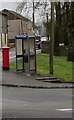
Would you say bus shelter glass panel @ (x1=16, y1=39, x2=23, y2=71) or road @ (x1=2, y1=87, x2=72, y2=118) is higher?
bus shelter glass panel @ (x1=16, y1=39, x2=23, y2=71)

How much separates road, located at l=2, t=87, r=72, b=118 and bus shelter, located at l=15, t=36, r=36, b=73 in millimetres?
6195

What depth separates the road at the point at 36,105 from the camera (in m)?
7.52

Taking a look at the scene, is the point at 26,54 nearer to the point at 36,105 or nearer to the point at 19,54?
the point at 19,54

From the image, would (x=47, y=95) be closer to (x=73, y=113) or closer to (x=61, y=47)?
(x=73, y=113)

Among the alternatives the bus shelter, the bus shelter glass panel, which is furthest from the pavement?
the bus shelter glass panel

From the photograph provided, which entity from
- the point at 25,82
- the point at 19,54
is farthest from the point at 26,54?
the point at 25,82

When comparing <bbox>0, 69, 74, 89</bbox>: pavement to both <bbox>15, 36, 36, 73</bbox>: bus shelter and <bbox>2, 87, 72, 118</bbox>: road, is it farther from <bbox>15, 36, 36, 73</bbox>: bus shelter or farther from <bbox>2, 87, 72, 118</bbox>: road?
<bbox>15, 36, 36, 73</bbox>: bus shelter

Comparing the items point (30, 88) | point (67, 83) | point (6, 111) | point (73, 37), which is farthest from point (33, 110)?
point (73, 37)

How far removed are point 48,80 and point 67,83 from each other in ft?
2.93

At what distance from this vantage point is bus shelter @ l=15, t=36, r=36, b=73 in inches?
701

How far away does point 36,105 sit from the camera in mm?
8820

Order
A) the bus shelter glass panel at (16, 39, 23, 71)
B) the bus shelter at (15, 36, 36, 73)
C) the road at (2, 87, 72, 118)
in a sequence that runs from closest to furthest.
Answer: the road at (2, 87, 72, 118), the bus shelter at (15, 36, 36, 73), the bus shelter glass panel at (16, 39, 23, 71)

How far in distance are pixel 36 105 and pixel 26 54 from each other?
9.33m

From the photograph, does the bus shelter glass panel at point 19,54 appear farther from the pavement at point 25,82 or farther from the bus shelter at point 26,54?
the pavement at point 25,82
